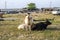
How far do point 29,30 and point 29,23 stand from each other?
1.77 feet

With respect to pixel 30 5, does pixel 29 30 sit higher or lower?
higher

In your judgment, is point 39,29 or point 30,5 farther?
point 30,5

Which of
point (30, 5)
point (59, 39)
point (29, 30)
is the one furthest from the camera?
point (30, 5)

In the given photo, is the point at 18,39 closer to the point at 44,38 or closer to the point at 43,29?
the point at 44,38

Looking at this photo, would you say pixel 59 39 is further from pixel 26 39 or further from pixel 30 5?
pixel 30 5

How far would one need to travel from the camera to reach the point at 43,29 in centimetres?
1650

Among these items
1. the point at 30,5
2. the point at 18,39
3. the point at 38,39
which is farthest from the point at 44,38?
the point at 30,5

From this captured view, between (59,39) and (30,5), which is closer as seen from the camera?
(59,39)

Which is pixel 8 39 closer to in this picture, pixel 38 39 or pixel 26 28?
pixel 38 39

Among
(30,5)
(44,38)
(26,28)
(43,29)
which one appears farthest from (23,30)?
(30,5)

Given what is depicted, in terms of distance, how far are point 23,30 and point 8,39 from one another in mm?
3505

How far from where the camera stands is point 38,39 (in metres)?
12.6

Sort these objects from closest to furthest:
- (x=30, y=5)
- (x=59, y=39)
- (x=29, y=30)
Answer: (x=59, y=39), (x=29, y=30), (x=30, y=5)

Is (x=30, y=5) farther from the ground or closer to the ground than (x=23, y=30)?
closer to the ground
